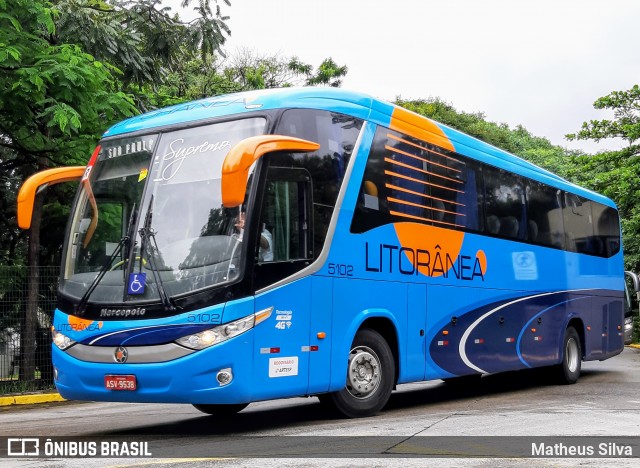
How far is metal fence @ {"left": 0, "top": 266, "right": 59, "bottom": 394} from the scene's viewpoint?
53.9 ft

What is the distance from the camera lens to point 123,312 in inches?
355

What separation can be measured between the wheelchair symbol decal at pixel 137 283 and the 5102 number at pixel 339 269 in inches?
82.4

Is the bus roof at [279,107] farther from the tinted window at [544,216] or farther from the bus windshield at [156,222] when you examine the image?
the tinted window at [544,216]

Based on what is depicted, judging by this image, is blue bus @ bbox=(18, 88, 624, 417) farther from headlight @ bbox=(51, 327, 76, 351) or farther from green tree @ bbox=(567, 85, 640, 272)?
green tree @ bbox=(567, 85, 640, 272)

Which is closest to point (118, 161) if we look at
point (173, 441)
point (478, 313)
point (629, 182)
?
point (173, 441)

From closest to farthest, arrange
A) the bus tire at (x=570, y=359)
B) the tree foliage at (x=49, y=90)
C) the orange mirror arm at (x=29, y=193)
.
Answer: the orange mirror arm at (x=29, y=193)
the tree foliage at (x=49, y=90)
the bus tire at (x=570, y=359)

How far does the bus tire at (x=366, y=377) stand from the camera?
410 inches

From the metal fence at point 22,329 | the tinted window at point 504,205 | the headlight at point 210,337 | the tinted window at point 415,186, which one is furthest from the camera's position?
the metal fence at point 22,329

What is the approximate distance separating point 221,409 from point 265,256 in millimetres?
2996

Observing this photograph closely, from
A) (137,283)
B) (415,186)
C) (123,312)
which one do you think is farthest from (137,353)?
(415,186)

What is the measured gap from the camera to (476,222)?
13445mm

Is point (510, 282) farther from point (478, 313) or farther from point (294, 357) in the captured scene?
point (294, 357)

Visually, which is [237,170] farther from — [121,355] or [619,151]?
[619,151]

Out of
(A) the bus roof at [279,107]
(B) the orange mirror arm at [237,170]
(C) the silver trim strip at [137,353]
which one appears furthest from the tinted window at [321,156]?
(C) the silver trim strip at [137,353]
